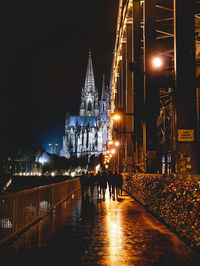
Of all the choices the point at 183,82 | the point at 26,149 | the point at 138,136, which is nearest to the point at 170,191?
the point at 183,82

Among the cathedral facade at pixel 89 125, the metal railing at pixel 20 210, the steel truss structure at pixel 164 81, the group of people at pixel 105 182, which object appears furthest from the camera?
the cathedral facade at pixel 89 125

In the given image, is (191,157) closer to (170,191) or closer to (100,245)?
(170,191)

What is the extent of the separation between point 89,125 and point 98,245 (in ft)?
470

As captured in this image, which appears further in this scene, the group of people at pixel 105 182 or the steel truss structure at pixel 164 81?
the group of people at pixel 105 182

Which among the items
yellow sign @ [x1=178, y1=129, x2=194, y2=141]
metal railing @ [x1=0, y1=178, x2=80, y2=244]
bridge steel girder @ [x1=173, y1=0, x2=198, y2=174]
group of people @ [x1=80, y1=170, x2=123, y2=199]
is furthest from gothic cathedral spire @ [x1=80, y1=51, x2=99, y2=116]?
yellow sign @ [x1=178, y1=129, x2=194, y2=141]

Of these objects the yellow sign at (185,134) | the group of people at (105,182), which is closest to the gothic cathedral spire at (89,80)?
the group of people at (105,182)

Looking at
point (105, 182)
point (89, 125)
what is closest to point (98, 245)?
point (105, 182)

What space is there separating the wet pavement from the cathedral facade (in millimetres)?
130116

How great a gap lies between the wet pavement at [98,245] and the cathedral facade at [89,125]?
5123 inches

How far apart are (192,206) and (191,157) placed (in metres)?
6.48

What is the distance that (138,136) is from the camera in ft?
85.3

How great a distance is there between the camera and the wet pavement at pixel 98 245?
5.34m

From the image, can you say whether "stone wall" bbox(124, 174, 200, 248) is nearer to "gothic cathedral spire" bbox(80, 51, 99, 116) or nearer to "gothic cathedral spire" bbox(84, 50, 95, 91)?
"gothic cathedral spire" bbox(80, 51, 99, 116)

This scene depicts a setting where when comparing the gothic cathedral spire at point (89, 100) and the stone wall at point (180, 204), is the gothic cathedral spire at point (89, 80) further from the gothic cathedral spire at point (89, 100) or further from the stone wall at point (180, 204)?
the stone wall at point (180, 204)
